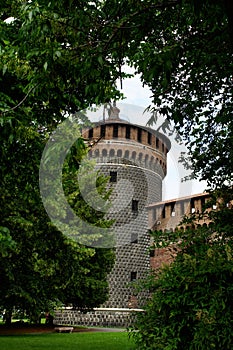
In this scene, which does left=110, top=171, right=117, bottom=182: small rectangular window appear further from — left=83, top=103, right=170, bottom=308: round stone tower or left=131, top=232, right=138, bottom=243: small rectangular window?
left=131, top=232, right=138, bottom=243: small rectangular window

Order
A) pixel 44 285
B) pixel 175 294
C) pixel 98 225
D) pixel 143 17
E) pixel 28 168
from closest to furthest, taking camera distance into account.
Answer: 1. pixel 143 17
2. pixel 175 294
3. pixel 28 168
4. pixel 44 285
5. pixel 98 225

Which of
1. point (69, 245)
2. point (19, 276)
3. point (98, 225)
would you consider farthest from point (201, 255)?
point (98, 225)

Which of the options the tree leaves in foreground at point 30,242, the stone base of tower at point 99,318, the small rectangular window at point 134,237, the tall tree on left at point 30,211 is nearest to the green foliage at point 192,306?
the tall tree on left at point 30,211

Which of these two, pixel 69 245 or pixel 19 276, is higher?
pixel 69 245

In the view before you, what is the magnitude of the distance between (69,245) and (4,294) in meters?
2.67

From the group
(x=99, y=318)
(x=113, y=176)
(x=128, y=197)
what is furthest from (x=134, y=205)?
(x=99, y=318)

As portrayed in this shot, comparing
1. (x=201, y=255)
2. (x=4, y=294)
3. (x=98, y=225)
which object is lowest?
(x=4, y=294)

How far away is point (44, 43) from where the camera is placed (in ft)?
16.2

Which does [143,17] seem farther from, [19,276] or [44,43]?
[19,276]

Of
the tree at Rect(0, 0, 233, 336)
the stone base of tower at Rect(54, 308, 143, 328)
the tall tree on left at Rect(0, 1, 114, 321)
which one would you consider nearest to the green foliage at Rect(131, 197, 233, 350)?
the tree at Rect(0, 0, 233, 336)

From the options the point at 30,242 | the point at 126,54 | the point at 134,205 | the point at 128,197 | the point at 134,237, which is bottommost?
the point at 30,242

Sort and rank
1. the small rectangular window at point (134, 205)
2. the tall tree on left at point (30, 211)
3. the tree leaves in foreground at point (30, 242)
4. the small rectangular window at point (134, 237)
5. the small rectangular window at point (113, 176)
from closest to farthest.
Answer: the tall tree on left at point (30, 211)
the tree leaves in foreground at point (30, 242)
the small rectangular window at point (113, 176)
the small rectangular window at point (134, 237)
the small rectangular window at point (134, 205)

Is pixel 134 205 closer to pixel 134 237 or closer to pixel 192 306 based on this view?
pixel 134 237

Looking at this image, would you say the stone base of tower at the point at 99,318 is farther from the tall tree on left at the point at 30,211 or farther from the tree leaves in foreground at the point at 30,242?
the tree leaves in foreground at the point at 30,242
